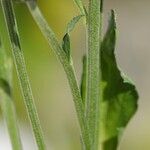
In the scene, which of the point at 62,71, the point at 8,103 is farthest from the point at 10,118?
the point at 62,71

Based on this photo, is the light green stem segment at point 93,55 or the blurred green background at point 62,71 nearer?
the light green stem segment at point 93,55

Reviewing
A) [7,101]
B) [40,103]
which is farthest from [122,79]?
[40,103]

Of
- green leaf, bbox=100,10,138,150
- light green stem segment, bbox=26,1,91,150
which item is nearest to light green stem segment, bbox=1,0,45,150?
light green stem segment, bbox=26,1,91,150

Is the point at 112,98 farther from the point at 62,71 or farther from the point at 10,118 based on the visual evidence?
the point at 62,71

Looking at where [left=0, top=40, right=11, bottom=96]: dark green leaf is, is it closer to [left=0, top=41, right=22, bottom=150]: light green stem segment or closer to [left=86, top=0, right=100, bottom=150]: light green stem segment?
[left=0, top=41, right=22, bottom=150]: light green stem segment

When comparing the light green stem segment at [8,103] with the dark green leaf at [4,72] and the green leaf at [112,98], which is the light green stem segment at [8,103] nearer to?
the dark green leaf at [4,72]

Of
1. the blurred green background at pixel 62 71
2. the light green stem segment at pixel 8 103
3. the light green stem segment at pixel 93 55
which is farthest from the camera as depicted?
the blurred green background at pixel 62 71

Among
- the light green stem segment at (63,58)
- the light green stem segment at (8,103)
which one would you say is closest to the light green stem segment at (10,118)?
the light green stem segment at (8,103)
